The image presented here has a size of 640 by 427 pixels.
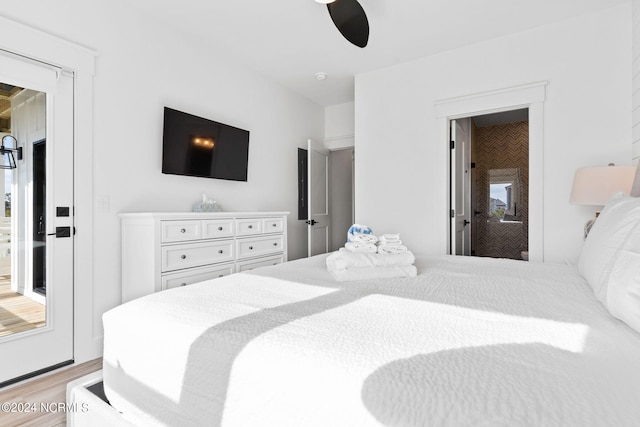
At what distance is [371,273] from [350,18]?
1681 millimetres

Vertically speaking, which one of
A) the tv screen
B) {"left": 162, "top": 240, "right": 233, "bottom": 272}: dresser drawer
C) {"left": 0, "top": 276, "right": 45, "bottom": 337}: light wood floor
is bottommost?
{"left": 0, "top": 276, "right": 45, "bottom": 337}: light wood floor

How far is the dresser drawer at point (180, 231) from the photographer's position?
2.34m

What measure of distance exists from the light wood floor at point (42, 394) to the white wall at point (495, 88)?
287 cm

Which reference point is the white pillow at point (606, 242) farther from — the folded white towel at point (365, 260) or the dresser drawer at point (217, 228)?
the dresser drawer at point (217, 228)

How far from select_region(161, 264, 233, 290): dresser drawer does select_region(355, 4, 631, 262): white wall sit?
1.73 m

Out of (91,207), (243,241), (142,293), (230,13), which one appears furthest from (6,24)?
(243,241)

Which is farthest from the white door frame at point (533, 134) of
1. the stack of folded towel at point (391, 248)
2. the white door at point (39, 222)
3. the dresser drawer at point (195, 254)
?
the white door at point (39, 222)

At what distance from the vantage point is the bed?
0.55m

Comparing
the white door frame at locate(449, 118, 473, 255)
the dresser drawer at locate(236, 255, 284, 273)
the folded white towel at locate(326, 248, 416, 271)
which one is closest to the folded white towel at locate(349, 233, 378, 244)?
the folded white towel at locate(326, 248, 416, 271)

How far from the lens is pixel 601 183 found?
2209mm

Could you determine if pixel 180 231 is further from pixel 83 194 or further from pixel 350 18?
pixel 350 18

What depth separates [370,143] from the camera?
147 inches

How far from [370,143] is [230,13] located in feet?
6.25

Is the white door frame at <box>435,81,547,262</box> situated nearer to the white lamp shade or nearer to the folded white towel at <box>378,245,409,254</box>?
the white lamp shade
